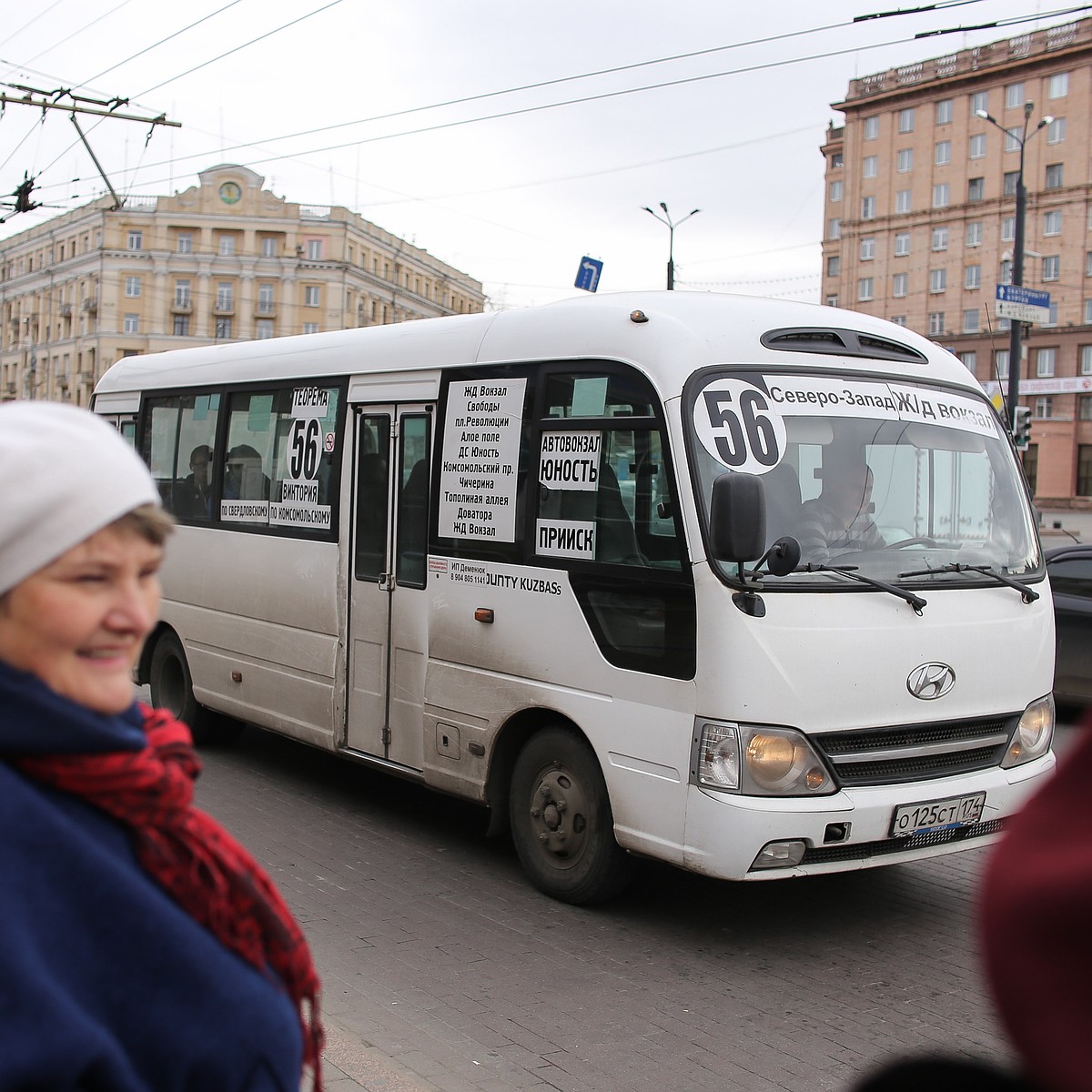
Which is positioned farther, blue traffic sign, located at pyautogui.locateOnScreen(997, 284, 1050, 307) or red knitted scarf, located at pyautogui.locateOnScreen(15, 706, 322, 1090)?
blue traffic sign, located at pyautogui.locateOnScreen(997, 284, 1050, 307)

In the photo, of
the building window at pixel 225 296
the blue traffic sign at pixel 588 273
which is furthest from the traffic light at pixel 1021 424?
the building window at pixel 225 296

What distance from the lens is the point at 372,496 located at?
745cm

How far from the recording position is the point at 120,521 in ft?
5.30

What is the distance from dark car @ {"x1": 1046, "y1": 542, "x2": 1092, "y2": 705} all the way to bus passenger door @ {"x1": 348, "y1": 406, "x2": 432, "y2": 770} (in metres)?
6.59

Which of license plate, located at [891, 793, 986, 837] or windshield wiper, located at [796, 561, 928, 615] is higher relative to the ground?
windshield wiper, located at [796, 561, 928, 615]

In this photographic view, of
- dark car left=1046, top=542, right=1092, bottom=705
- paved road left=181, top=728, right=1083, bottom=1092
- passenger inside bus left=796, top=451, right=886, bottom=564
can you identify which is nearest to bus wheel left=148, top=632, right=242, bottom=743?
paved road left=181, top=728, right=1083, bottom=1092

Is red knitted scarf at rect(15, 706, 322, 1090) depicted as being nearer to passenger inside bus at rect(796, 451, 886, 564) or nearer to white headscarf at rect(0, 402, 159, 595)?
white headscarf at rect(0, 402, 159, 595)

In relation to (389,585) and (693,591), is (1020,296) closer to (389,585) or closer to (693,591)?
(389,585)

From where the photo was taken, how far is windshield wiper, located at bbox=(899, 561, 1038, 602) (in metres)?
5.74

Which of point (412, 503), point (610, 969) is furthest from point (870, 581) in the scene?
point (412, 503)

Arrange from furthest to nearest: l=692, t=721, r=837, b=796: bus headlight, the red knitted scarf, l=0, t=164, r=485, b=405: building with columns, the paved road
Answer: l=0, t=164, r=485, b=405: building with columns
l=692, t=721, r=837, b=796: bus headlight
the paved road
the red knitted scarf

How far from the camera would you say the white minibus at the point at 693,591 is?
17.4 ft

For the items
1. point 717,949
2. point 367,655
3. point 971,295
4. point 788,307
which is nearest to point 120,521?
point 717,949

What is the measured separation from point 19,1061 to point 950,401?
5651mm
